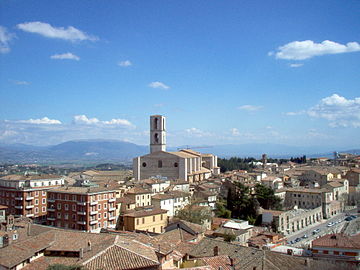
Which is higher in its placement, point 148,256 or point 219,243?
point 148,256

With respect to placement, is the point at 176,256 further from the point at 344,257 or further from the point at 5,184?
the point at 5,184

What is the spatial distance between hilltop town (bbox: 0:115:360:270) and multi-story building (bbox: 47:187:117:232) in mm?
92

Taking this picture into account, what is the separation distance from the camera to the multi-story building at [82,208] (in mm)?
34312

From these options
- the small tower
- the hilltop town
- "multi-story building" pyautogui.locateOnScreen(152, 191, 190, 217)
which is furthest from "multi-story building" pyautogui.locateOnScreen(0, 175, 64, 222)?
the small tower

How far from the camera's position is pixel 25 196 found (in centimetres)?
3803

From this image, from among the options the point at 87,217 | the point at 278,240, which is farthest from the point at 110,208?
the point at 278,240

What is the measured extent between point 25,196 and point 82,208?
7.55m

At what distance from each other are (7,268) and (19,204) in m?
23.3

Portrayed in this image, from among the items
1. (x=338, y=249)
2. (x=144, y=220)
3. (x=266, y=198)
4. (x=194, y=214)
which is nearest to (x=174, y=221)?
(x=144, y=220)

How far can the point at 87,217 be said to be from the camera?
34.1m

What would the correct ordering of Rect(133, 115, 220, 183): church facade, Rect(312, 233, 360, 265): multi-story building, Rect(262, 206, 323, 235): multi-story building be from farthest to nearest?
Rect(133, 115, 220, 183): church facade → Rect(262, 206, 323, 235): multi-story building → Rect(312, 233, 360, 265): multi-story building

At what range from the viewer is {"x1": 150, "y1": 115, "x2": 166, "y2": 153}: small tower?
243 ft

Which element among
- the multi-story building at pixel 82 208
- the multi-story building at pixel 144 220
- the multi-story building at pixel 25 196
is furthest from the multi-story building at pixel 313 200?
the multi-story building at pixel 25 196

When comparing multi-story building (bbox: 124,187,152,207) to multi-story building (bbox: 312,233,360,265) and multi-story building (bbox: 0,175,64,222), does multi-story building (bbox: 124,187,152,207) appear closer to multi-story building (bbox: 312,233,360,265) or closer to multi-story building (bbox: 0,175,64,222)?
multi-story building (bbox: 0,175,64,222)
